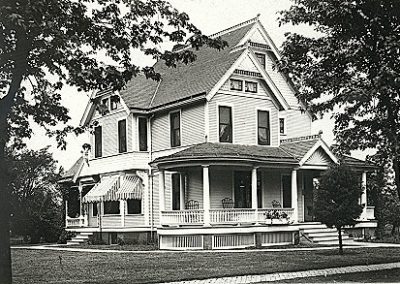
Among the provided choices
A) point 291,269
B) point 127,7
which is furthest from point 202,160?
point 127,7

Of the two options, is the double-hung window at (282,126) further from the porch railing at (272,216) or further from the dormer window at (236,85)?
the porch railing at (272,216)

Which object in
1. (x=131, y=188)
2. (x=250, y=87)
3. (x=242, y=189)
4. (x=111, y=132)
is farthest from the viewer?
(x=111, y=132)

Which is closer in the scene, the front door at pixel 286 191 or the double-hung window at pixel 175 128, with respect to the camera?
the double-hung window at pixel 175 128

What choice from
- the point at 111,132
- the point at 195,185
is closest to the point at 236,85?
the point at 195,185

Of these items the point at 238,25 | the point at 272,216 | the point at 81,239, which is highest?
the point at 238,25

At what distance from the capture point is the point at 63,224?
41969 millimetres

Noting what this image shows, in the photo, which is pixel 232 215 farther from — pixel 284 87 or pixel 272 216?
pixel 284 87

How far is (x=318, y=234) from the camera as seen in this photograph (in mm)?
29672

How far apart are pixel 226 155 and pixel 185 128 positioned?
4.40 metres

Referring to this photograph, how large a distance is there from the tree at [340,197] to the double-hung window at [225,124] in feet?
26.1

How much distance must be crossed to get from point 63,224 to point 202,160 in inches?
739

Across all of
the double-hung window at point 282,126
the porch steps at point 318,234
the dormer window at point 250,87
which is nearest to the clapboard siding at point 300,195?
the porch steps at point 318,234

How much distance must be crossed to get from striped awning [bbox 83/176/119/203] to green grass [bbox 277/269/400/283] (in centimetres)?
1787

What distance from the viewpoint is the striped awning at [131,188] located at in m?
31.7
